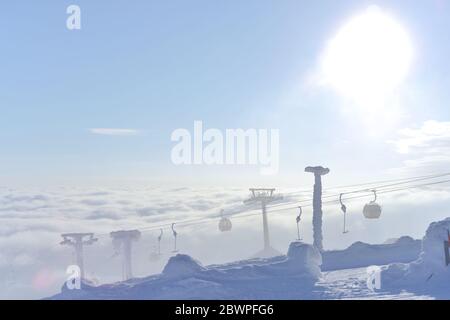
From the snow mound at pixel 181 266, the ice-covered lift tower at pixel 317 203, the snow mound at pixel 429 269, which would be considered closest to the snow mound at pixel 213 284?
the snow mound at pixel 181 266

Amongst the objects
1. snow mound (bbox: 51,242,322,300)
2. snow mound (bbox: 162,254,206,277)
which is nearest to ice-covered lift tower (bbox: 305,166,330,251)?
snow mound (bbox: 51,242,322,300)

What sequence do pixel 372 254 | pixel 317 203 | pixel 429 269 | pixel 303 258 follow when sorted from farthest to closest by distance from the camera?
1. pixel 317 203
2. pixel 372 254
3. pixel 303 258
4. pixel 429 269

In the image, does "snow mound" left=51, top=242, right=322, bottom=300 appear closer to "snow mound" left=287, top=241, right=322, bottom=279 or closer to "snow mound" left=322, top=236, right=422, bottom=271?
"snow mound" left=287, top=241, right=322, bottom=279

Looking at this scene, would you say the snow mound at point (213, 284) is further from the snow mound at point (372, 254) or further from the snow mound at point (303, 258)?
the snow mound at point (372, 254)

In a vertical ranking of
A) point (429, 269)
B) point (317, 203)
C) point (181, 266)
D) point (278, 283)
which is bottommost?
point (278, 283)

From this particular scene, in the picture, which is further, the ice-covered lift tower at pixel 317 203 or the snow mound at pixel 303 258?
the ice-covered lift tower at pixel 317 203

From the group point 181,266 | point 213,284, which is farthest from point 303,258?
point 181,266

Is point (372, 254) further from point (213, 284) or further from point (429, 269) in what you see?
point (213, 284)
